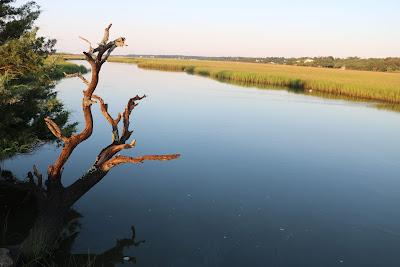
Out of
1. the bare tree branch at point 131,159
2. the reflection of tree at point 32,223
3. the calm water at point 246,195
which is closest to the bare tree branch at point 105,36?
the bare tree branch at point 131,159

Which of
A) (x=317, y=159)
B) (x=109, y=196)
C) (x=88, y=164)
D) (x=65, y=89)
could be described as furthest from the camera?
(x=65, y=89)

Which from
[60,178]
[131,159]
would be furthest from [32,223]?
[131,159]

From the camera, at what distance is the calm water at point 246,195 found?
7508 mm

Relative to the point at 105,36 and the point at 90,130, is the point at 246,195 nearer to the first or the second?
the point at 90,130

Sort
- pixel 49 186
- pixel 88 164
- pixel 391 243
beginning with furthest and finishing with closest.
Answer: pixel 88 164, pixel 391 243, pixel 49 186

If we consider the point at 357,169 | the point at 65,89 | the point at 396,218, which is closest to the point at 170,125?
the point at 357,169

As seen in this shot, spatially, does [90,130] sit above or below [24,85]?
below

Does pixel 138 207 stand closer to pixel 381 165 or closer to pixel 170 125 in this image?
pixel 381 165

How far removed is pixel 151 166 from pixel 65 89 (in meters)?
21.4

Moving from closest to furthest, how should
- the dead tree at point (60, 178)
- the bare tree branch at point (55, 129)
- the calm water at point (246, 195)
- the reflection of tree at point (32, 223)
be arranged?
the dead tree at point (60, 178)
the reflection of tree at point (32, 223)
the bare tree branch at point (55, 129)
the calm water at point (246, 195)

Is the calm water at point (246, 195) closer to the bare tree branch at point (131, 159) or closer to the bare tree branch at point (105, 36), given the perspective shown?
the bare tree branch at point (131, 159)

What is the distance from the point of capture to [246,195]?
10.3m

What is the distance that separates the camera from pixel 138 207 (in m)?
9.16

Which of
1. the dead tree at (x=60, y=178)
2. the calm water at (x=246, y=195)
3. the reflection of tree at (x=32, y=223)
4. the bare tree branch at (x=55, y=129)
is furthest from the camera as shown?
the calm water at (x=246, y=195)
